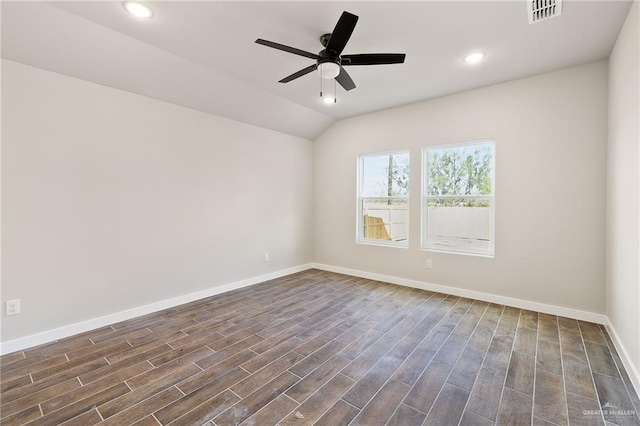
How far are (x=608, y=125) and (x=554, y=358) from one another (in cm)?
245

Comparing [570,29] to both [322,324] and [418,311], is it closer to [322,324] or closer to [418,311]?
[418,311]

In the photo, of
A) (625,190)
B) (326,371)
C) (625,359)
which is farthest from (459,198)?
(326,371)

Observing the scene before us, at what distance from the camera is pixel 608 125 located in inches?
114

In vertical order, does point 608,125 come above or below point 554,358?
above

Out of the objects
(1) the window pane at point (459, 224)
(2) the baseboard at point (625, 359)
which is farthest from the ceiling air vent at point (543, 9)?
(2) the baseboard at point (625, 359)

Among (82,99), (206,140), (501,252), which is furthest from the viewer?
(206,140)

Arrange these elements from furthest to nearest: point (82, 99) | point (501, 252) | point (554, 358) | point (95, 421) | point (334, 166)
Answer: point (334, 166)
point (501, 252)
point (82, 99)
point (554, 358)
point (95, 421)

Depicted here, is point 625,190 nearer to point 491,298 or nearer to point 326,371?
point 491,298

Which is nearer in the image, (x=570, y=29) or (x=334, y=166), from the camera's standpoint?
(x=570, y=29)

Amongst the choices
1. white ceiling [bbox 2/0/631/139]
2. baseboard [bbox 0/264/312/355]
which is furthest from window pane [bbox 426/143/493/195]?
baseboard [bbox 0/264/312/355]

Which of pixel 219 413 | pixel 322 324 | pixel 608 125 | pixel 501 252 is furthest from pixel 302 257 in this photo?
pixel 608 125

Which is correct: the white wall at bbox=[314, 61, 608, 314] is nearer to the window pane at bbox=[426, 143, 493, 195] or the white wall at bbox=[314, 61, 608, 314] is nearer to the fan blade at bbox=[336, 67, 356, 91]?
the window pane at bbox=[426, 143, 493, 195]

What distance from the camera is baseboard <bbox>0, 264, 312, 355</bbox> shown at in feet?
8.10

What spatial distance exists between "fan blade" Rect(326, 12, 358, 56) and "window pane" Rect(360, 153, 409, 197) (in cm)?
258
